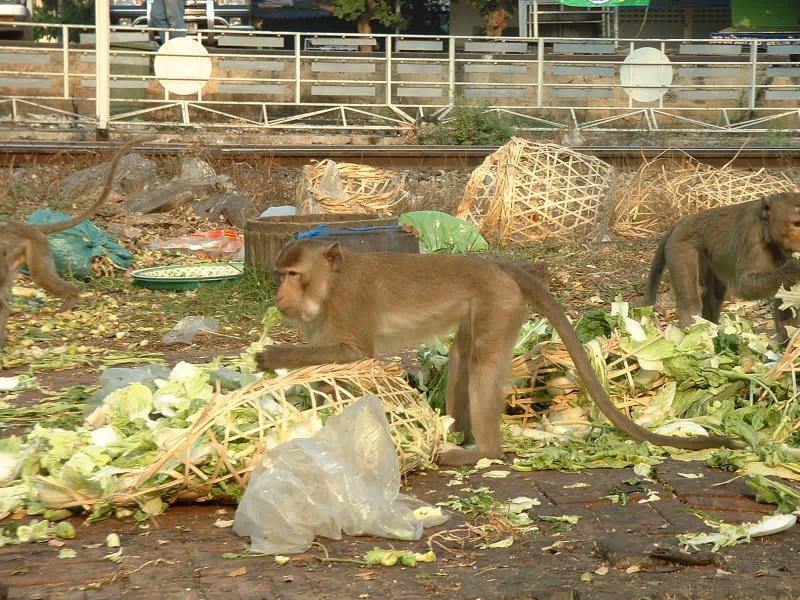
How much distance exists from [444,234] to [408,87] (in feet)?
35.9

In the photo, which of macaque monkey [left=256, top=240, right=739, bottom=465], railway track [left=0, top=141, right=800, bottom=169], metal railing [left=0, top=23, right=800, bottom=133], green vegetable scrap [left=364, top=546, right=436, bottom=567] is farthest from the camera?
metal railing [left=0, top=23, right=800, bottom=133]

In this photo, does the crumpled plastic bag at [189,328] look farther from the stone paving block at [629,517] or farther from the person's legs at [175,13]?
the person's legs at [175,13]

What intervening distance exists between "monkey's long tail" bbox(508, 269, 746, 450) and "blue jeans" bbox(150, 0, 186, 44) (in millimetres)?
17252

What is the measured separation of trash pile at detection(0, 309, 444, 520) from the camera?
461 cm

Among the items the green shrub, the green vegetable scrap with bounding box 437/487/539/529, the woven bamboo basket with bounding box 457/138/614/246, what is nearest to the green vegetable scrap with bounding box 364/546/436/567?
the green vegetable scrap with bounding box 437/487/539/529

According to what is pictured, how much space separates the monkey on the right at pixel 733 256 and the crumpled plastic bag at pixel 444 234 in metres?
3.01

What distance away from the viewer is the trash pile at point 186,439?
4.61 m

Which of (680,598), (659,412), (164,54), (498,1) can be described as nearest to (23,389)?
(659,412)

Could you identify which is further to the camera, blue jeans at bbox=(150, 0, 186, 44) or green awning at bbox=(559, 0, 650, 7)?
green awning at bbox=(559, 0, 650, 7)

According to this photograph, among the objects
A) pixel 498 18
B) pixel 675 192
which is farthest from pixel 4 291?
pixel 498 18

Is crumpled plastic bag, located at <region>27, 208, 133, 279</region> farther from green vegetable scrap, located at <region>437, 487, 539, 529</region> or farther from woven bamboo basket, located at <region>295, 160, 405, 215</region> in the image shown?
green vegetable scrap, located at <region>437, 487, 539, 529</region>

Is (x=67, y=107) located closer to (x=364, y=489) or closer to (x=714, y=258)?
(x=714, y=258)

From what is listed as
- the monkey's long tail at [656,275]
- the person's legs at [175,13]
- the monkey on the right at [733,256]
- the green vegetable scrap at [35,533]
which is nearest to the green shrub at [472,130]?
the person's legs at [175,13]

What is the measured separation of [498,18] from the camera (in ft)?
89.0
